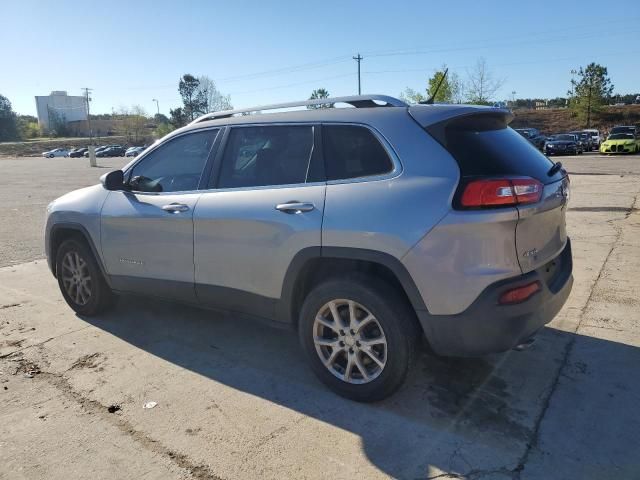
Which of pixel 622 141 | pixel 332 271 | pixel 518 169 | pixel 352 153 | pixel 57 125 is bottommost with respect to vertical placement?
pixel 622 141

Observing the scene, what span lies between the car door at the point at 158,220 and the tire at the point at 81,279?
0.26m

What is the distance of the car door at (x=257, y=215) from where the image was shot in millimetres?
3260

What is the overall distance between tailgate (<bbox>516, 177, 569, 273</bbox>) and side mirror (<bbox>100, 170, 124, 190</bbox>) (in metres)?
3.19

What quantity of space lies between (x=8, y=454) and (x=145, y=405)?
76cm

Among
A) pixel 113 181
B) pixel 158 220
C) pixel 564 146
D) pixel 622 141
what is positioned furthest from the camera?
pixel 564 146

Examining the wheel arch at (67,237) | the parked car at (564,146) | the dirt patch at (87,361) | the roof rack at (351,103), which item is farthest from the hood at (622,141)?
the dirt patch at (87,361)

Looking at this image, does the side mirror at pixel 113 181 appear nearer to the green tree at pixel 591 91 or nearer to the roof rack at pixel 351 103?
the roof rack at pixel 351 103

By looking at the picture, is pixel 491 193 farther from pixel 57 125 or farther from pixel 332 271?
pixel 57 125

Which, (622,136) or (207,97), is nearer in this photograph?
(622,136)

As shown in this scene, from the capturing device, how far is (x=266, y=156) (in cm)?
361

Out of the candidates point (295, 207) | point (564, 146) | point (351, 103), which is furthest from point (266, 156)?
point (564, 146)

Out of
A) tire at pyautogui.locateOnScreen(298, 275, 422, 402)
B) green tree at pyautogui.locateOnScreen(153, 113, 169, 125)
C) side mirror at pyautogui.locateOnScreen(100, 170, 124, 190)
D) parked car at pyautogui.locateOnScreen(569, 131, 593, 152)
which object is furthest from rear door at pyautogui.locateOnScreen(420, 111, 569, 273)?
green tree at pyautogui.locateOnScreen(153, 113, 169, 125)

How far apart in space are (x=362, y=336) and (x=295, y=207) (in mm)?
900

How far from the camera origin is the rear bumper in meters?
2.75
